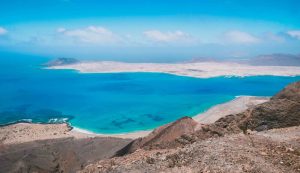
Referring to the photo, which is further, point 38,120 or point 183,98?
point 183,98

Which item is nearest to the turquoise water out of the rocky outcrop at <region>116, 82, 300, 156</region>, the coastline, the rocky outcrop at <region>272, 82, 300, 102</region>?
the coastline

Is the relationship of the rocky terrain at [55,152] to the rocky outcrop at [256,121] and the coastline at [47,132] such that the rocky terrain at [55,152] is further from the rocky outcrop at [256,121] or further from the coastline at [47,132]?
the rocky outcrop at [256,121]

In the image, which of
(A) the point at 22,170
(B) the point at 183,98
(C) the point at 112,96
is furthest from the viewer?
(C) the point at 112,96

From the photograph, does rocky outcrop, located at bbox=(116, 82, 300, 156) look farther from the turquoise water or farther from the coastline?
the turquoise water

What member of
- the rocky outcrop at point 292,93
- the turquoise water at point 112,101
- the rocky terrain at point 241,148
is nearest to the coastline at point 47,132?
Result: the turquoise water at point 112,101

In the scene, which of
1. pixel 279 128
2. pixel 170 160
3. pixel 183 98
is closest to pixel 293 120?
pixel 279 128

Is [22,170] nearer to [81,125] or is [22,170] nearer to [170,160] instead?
[170,160]

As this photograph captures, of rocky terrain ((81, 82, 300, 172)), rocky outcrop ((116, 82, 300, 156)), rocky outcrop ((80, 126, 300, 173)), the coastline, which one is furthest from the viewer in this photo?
the coastline
